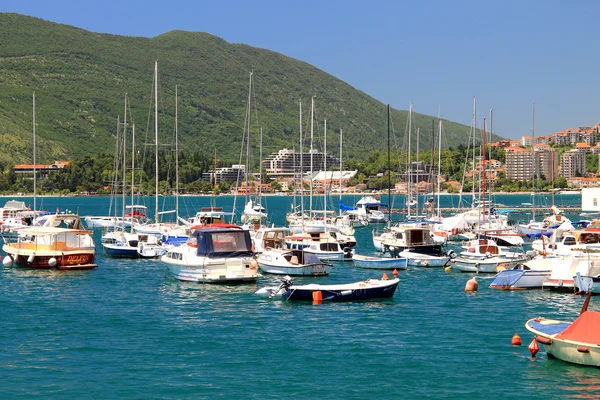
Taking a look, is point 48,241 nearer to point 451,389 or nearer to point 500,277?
point 500,277

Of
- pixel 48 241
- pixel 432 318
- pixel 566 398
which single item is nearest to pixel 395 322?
pixel 432 318

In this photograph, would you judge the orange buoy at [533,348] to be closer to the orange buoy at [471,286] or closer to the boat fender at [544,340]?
the boat fender at [544,340]

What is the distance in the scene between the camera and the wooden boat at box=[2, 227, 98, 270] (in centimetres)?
5712

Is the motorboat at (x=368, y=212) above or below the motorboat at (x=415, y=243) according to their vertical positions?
above

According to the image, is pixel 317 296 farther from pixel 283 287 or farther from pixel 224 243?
pixel 224 243

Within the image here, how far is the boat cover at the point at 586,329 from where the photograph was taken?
27.7 meters

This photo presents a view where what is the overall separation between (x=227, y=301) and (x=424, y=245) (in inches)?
877

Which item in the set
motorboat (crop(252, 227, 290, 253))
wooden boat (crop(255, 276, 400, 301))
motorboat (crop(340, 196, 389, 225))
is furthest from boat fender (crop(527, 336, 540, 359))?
motorboat (crop(340, 196, 389, 225))

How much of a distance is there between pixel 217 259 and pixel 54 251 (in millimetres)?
14414

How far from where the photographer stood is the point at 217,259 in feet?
160

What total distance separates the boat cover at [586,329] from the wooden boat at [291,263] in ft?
85.1

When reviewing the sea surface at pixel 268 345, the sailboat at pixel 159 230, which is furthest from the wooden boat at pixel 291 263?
the sailboat at pixel 159 230

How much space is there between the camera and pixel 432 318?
39750 millimetres

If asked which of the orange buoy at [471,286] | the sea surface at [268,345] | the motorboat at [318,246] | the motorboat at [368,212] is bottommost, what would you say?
the sea surface at [268,345]
